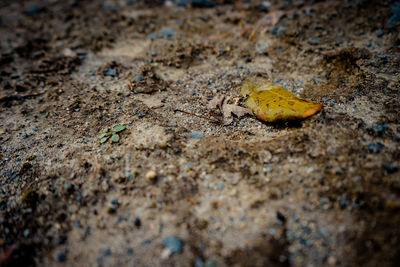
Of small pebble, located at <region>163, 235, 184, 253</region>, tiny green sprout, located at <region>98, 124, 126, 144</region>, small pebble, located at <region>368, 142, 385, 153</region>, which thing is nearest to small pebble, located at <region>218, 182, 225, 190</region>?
small pebble, located at <region>163, 235, 184, 253</region>

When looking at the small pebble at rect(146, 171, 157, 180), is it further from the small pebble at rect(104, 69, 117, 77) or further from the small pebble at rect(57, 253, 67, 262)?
the small pebble at rect(104, 69, 117, 77)

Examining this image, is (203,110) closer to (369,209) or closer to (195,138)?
(195,138)

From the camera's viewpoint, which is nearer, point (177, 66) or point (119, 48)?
point (177, 66)

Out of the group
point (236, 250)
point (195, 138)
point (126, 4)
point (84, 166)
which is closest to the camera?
point (236, 250)

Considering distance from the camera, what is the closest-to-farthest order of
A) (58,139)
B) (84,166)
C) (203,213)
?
1. (203,213)
2. (84,166)
3. (58,139)

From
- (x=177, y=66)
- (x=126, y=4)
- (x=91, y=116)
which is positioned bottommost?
(x=91, y=116)

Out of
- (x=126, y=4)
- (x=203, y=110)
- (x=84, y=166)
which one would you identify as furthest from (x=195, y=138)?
(x=126, y=4)
